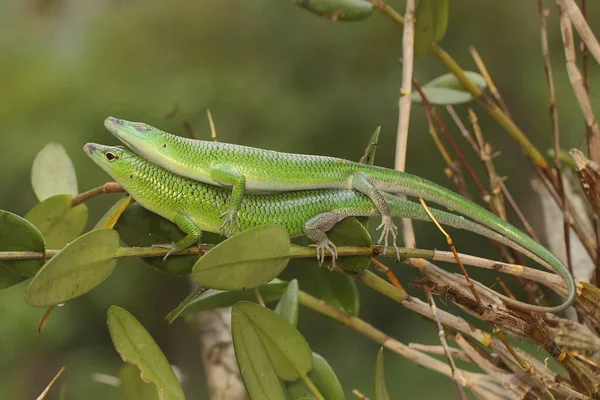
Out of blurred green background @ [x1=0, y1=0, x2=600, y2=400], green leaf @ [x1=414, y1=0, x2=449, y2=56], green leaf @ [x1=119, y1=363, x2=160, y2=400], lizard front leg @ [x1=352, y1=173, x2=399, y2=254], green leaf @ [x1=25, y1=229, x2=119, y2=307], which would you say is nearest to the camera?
green leaf @ [x1=25, y1=229, x2=119, y2=307]

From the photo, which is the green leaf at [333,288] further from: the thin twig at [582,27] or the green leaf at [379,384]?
the thin twig at [582,27]

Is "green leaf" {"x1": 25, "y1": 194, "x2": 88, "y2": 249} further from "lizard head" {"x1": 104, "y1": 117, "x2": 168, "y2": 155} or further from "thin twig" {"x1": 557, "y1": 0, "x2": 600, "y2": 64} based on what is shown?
"thin twig" {"x1": 557, "y1": 0, "x2": 600, "y2": 64}

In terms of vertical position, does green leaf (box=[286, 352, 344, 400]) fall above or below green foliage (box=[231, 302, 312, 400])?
below

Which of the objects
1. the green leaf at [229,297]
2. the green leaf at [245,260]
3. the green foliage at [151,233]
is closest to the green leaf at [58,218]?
the green foliage at [151,233]

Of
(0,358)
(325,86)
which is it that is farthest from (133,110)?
(0,358)

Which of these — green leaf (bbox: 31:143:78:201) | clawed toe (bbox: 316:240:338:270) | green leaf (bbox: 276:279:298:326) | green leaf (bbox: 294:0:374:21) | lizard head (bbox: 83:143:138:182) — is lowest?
green leaf (bbox: 276:279:298:326)

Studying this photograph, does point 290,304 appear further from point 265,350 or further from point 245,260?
point 245,260

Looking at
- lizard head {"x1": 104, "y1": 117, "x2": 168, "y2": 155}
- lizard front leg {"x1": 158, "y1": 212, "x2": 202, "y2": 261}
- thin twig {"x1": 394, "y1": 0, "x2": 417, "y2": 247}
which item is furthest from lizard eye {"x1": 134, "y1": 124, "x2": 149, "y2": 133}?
thin twig {"x1": 394, "y1": 0, "x2": 417, "y2": 247}
